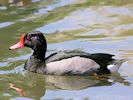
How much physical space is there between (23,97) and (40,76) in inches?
48.0

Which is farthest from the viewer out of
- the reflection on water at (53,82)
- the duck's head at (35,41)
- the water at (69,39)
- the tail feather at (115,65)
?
the duck's head at (35,41)

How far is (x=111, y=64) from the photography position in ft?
33.5

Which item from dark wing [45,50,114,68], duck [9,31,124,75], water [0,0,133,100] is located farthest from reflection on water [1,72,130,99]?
dark wing [45,50,114,68]

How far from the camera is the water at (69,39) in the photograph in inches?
374

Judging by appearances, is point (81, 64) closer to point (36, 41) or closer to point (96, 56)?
point (96, 56)

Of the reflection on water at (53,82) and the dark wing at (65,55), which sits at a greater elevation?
the dark wing at (65,55)

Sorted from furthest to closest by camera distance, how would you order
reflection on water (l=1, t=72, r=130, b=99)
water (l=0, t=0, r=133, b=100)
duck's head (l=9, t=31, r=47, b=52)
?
duck's head (l=9, t=31, r=47, b=52), reflection on water (l=1, t=72, r=130, b=99), water (l=0, t=0, r=133, b=100)

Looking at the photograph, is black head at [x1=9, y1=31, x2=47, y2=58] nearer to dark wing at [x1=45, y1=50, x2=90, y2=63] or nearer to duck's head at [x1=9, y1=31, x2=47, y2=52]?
duck's head at [x1=9, y1=31, x2=47, y2=52]

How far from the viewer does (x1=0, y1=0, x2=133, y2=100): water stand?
31.2 feet

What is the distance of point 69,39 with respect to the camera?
40.7 feet

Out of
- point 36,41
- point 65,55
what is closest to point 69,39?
point 36,41

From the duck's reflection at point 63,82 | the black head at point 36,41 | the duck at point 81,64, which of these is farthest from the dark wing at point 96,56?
the black head at point 36,41

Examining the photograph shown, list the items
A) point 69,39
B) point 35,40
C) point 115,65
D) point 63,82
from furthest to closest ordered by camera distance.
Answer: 1. point 69,39
2. point 35,40
3. point 115,65
4. point 63,82

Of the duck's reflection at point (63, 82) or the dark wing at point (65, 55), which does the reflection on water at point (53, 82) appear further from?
the dark wing at point (65, 55)
